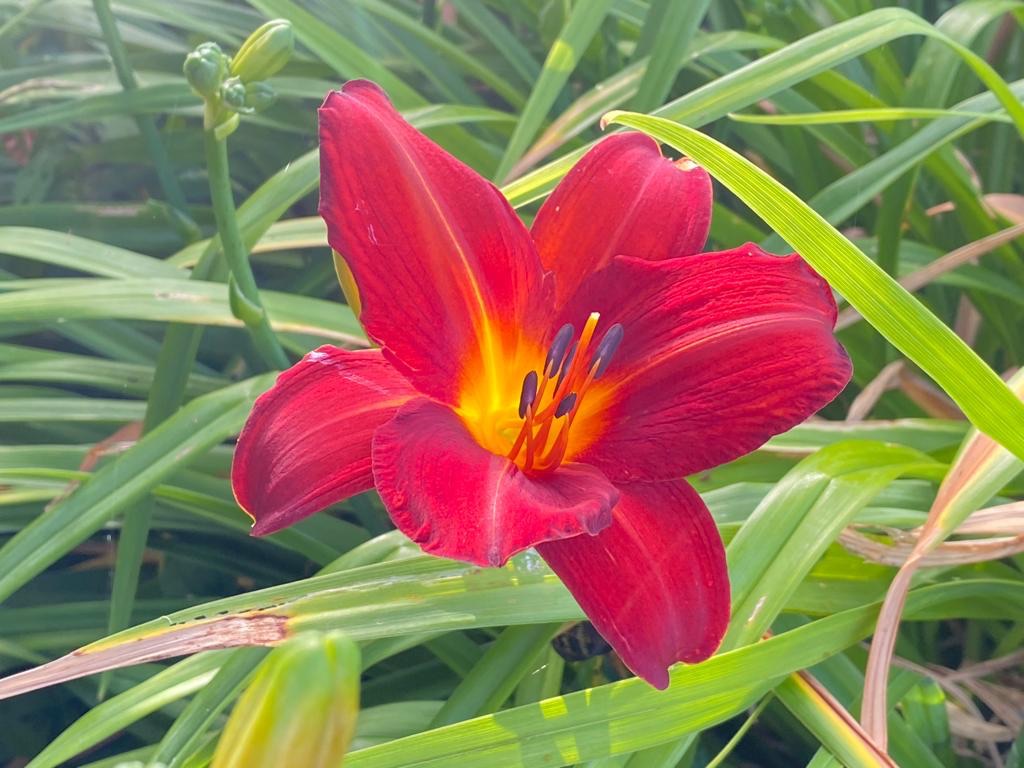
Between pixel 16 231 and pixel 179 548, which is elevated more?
pixel 16 231

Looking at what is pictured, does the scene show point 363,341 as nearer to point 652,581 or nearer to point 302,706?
point 652,581

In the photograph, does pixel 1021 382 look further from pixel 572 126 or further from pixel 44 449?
pixel 44 449

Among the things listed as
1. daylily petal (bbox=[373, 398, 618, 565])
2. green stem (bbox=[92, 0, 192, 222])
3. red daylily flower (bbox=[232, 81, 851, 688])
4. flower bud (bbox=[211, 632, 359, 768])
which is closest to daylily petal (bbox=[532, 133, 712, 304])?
red daylily flower (bbox=[232, 81, 851, 688])

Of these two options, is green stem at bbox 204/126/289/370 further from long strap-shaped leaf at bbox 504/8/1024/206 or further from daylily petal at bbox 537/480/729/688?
daylily petal at bbox 537/480/729/688

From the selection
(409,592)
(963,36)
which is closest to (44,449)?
(409,592)

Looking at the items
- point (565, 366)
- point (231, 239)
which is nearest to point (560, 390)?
point (565, 366)

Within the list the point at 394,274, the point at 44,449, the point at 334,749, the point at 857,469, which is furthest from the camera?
the point at 44,449

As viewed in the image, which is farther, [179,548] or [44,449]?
[179,548]
